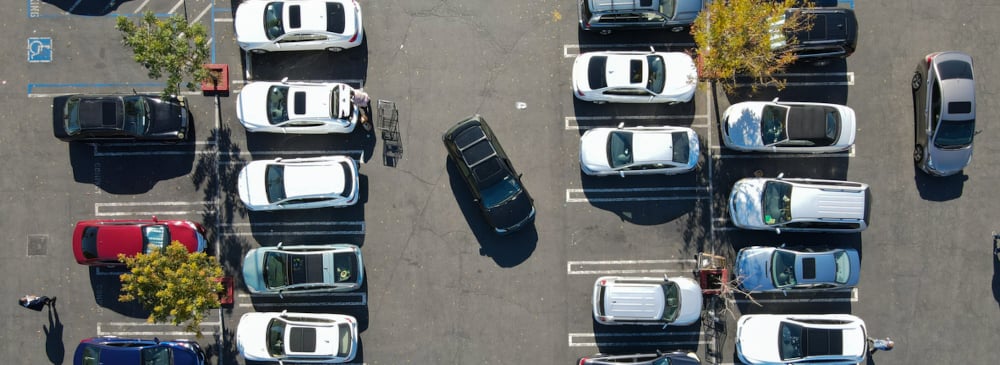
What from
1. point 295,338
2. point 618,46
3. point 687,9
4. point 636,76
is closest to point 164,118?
point 295,338

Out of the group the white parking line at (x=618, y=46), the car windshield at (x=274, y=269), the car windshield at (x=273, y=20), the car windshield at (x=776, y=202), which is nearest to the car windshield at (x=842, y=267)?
the car windshield at (x=776, y=202)

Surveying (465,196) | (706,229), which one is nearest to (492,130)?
(465,196)

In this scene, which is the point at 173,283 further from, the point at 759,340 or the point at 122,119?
the point at 759,340

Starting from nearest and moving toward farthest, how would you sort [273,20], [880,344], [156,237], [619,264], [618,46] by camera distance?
1. [156,237]
2. [273,20]
3. [880,344]
4. [619,264]
5. [618,46]

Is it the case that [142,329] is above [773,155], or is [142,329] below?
below

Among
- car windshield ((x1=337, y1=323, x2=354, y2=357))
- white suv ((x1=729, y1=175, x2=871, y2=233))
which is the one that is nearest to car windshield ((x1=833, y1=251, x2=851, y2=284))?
white suv ((x1=729, y1=175, x2=871, y2=233))
